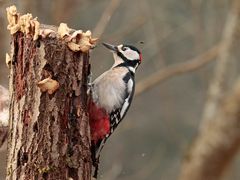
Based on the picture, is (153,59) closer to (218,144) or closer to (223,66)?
(223,66)

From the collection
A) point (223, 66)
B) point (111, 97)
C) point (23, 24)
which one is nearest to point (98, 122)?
point (111, 97)

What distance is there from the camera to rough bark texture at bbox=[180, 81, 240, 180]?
4.98 metres

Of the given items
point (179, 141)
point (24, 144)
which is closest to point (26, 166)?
point (24, 144)

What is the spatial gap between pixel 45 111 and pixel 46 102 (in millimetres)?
32

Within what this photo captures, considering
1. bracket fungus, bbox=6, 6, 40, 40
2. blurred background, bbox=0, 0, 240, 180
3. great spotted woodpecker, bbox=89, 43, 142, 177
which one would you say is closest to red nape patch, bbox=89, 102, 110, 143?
great spotted woodpecker, bbox=89, 43, 142, 177

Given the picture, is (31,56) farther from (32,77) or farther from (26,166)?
(26,166)

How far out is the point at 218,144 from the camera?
5020 millimetres

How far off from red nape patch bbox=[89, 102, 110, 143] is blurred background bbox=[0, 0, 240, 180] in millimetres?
2508

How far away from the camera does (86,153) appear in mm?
2572

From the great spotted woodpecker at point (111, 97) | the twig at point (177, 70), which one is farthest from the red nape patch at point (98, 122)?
the twig at point (177, 70)

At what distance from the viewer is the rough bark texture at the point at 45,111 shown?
247 cm

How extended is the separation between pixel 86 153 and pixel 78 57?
0.35 metres

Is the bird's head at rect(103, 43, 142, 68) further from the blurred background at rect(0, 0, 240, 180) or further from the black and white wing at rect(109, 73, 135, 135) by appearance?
the blurred background at rect(0, 0, 240, 180)

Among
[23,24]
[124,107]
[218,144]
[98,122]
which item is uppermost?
[218,144]
